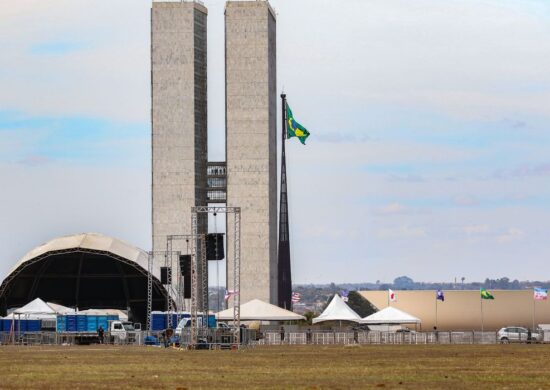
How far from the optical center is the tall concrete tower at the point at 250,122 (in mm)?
155500

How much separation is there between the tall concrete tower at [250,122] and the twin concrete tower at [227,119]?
0.11 m

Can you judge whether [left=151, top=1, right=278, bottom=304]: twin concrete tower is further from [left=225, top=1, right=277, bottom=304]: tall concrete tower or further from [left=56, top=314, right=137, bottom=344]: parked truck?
[left=56, top=314, right=137, bottom=344]: parked truck

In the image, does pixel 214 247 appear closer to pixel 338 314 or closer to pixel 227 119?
pixel 338 314

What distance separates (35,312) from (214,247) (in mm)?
28864

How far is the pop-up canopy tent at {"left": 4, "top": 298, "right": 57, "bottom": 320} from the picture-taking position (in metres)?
92.3

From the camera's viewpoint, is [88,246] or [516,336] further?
[88,246]

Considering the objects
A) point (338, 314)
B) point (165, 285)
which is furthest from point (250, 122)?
point (338, 314)

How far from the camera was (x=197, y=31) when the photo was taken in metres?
157

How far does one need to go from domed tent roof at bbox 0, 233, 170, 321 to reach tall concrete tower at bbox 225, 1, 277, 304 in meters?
21.6

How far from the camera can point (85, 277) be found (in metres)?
130

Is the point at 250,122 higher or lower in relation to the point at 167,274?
higher

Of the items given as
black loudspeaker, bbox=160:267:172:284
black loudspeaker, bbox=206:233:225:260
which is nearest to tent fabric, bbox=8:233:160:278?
black loudspeaker, bbox=160:267:172:284

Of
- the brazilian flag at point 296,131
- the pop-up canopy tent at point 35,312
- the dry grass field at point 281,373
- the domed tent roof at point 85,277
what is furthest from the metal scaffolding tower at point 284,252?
the dry grass field at point 281,373

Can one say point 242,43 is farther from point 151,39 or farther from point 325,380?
point 325,380
